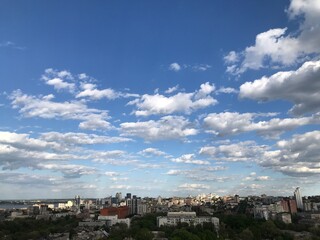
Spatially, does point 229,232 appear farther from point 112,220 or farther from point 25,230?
point 112,220

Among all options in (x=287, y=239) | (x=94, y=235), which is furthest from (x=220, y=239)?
(x=94, y=235)

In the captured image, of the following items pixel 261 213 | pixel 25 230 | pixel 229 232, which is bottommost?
pixel 229 232

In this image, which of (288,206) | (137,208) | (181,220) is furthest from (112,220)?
(288,206)

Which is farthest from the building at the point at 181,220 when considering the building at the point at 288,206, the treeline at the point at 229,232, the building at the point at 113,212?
the building at the point at 288,206

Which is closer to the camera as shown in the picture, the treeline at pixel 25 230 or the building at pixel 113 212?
the treeline at pixel 25 230

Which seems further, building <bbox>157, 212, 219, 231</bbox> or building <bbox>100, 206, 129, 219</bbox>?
building <bbox>100, 206, 129, 219</bbox>

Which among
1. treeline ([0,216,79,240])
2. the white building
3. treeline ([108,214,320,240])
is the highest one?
the white building

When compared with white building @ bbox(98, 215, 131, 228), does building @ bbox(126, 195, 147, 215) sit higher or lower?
higher

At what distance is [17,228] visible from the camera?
69.6m

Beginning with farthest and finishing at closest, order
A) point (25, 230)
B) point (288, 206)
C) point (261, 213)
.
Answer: point (288, 206)
point (261, 213)
point (25, 230)

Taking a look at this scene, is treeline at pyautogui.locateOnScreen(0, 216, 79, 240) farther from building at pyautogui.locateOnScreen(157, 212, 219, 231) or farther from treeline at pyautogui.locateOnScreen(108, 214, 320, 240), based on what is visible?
building at pyautogui.locateOnScreen(157, 212, 219, 231)

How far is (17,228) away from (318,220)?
193 ft

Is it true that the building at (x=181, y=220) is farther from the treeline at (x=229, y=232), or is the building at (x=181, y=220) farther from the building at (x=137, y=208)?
the building at (x=137, y=208)

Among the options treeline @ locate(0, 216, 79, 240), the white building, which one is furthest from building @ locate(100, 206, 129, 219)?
treeline @ locate(0, 216, 79, 240)
